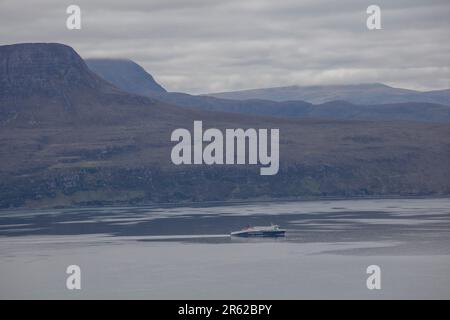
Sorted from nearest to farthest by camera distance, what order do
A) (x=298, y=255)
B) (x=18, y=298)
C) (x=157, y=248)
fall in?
1. (x=18, y=298)
2. (x=298, y=255)
3. (x=157, y=248)

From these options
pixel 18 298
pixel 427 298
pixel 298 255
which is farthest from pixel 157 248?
pixel 427 298

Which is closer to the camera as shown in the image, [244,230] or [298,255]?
[298,255]

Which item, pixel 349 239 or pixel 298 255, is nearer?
pixel 298 255
